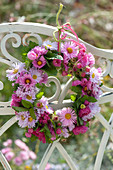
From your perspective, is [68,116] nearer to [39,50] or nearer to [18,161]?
[39,50]

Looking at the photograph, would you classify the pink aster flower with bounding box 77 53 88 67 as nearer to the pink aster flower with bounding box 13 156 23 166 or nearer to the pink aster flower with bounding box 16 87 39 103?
the pink aster flower with bounding box 16 87 39 103

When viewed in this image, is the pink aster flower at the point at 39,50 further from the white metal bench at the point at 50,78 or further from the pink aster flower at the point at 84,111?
the pink aster flower at the point at 84,111

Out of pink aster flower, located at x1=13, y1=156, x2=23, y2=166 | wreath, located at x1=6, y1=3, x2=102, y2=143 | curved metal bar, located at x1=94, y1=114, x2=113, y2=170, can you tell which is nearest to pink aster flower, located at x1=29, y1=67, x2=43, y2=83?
wreath, located at x1=6, y1=3, x2=102, y2=143

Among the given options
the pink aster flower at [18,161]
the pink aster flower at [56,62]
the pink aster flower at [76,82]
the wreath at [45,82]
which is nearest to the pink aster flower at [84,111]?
the wreath at [45,82]

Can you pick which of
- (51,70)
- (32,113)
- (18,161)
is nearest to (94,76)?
(51,70)

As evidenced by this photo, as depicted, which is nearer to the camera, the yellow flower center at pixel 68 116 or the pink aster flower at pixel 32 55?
the pink aster flower at pixel 32 55

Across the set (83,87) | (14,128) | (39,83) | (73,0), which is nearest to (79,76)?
(83,87)

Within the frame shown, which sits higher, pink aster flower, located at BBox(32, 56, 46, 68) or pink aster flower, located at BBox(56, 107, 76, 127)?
pink aster flower, located at BBox(32, 56, 46, 68)
